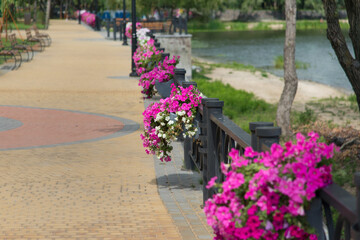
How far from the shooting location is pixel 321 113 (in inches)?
931

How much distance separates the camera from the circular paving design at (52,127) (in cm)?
1198

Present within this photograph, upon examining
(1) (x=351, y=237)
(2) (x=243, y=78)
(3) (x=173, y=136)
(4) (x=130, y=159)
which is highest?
(1) (x=351, y=237)

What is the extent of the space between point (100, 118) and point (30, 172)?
535 cm

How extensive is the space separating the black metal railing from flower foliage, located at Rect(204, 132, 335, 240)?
133mm

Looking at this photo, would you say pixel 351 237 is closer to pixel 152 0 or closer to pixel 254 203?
pixel 254 203

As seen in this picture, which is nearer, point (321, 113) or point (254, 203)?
point (254, 203)

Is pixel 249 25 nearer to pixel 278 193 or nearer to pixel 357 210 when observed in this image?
pixel 278 193

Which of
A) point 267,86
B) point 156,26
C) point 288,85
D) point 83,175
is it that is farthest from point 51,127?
point 156,26

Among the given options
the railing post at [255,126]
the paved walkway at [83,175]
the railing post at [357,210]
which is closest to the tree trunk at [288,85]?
the paved walkway at [83,175]

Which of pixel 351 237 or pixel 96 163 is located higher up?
pixel 351 237

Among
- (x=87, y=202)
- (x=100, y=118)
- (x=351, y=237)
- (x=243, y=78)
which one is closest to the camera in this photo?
(x=351, y=237)

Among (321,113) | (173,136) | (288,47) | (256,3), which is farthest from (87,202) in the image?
(256,3)

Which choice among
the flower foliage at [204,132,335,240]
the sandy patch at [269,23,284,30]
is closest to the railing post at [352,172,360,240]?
the flower foliage at [204,132,335,240]

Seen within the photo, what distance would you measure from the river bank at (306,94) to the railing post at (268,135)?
15763 millimetres
